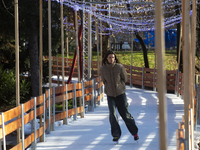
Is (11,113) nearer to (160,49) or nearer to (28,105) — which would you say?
(28,105)

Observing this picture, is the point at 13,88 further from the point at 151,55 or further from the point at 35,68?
the point at 151,55

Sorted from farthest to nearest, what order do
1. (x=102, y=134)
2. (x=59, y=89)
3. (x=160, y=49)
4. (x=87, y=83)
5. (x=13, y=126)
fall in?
(x=87, y=83) < (x=59, y=89) < (x=102, y=134) < (x=13, y=126) < (x=160, y=49)

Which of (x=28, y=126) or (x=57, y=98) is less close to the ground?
(x=57, y=98)

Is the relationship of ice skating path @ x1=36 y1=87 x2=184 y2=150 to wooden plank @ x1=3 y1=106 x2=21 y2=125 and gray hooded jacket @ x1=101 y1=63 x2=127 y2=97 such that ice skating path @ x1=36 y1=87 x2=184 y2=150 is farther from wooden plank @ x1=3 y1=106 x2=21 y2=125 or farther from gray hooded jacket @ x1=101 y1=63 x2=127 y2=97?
wooden plank @ x1=3 y1=106 x2=21 y2=125

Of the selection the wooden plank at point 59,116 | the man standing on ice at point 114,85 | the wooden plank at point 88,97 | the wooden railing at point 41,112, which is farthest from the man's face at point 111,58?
the wooden plank at point 88,97

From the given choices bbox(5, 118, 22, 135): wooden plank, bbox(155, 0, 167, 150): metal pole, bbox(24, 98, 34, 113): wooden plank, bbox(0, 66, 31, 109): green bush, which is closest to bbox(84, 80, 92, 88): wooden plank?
bbox(24, 98, 34, 113): wooden plank

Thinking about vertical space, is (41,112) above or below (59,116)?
above

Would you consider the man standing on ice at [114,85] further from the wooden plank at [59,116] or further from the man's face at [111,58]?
the wooden plank at [59,116]

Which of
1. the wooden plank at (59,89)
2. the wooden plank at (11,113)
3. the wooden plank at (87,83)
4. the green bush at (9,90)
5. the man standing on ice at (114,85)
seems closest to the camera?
the wooden plank at (11,113)

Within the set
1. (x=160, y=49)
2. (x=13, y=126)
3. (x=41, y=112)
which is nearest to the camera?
(x=160, y=49)

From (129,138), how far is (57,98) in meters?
1.86

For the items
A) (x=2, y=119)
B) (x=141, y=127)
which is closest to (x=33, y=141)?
(x=2, y=119)

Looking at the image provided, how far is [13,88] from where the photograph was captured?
1499 centimetres

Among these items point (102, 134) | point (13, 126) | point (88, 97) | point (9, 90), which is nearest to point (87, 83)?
point (88, 97)
